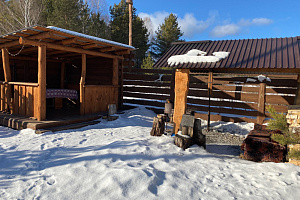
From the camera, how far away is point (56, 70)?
456 inches

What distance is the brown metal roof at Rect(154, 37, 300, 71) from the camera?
4895mm

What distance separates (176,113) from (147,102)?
13.4 feet

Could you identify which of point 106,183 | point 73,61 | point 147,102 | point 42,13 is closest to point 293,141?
point 106,183

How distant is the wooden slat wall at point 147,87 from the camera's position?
9.42 m

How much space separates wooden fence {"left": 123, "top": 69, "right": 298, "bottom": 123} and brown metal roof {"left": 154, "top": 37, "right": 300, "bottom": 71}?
5.33 ft

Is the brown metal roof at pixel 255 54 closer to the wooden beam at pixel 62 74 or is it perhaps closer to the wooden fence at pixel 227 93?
the wooden fence at pixel 227 93

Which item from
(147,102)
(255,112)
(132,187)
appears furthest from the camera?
(147,102)

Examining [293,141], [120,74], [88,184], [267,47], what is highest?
[267,47]

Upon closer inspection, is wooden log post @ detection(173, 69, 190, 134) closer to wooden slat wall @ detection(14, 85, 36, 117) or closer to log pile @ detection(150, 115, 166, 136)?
log pile @ detection(150, 115, 166, 136)

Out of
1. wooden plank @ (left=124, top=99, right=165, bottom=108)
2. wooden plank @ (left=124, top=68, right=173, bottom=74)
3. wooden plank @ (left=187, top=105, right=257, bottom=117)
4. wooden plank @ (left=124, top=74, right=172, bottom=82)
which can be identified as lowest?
wooden plank @ (left=187, top=105, right=257, bottom=117)

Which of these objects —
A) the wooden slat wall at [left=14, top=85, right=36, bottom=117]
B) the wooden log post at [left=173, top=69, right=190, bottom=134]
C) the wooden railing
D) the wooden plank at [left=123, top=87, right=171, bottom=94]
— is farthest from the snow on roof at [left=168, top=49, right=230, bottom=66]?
the wooden slat wall at [left=14, top=85, right=36, bottom=117]

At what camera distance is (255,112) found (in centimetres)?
767

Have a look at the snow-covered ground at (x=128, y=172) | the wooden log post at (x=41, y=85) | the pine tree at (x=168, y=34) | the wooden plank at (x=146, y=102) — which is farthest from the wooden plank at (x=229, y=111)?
the pine tree at (x=168, y=34)

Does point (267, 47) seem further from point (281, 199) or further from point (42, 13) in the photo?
point (42, 13)
